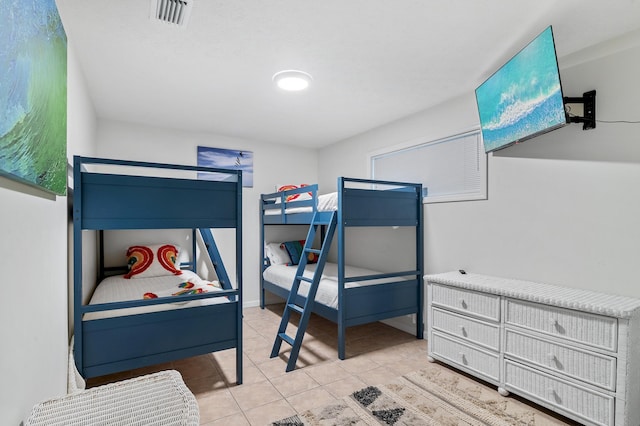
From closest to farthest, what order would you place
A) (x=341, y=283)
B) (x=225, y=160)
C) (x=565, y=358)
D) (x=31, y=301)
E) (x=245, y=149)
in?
(x=31, y=301)
(x=565, y=358)
(x=341, y=283)
(x=225, y=160)
(x=245, y=149)

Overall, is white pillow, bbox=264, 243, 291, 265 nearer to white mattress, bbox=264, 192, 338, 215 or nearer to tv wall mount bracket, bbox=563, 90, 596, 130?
white mattress, bbox=264, 192, 338, 215

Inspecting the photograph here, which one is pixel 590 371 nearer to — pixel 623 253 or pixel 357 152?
pixel 623 253

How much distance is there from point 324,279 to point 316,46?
6.73 ft

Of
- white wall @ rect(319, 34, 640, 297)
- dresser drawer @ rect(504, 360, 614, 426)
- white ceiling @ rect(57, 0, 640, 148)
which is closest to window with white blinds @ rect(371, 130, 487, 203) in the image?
white wall @ rect(319, 34, 640, 297)

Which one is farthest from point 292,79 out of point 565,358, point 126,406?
point 565,358

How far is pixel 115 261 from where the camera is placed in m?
3.65

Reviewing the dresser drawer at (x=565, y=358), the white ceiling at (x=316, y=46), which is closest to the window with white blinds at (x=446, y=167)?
the white ceiling at (x=316, y=46)

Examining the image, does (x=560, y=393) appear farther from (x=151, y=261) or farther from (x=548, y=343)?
(x=151, y=261)

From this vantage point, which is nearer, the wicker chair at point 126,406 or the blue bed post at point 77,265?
the wicker chair at point 126,406

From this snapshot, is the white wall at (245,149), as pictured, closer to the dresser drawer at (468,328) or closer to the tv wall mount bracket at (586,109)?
the dresser drawer at (468,328)

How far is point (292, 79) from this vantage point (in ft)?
8.21

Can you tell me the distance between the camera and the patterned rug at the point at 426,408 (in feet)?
6.25

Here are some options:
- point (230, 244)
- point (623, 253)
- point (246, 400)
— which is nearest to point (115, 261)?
point (230, 244)

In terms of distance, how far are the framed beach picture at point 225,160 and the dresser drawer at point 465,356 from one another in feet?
9.78
